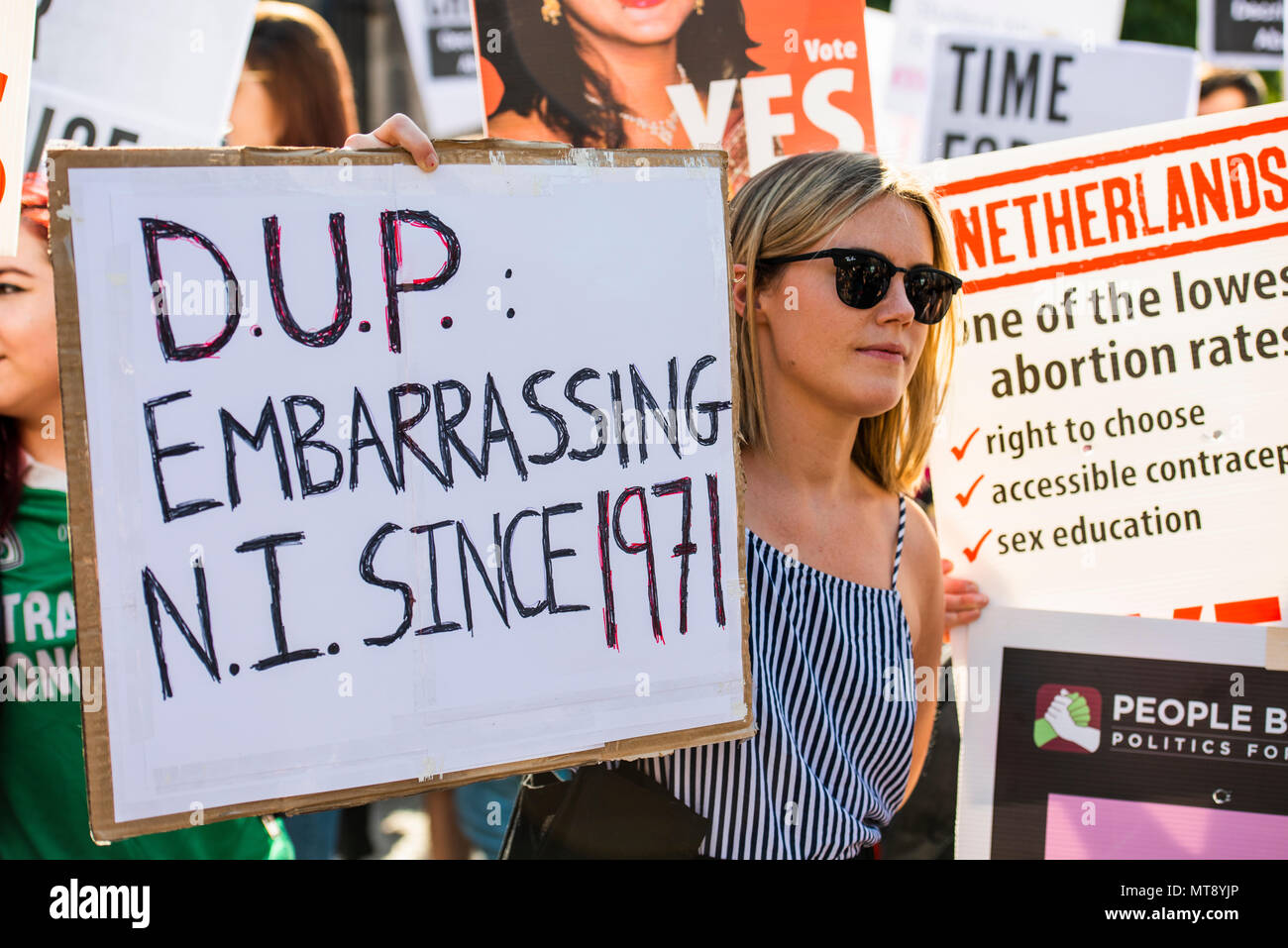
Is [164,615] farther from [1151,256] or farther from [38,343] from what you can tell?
[1151,256]

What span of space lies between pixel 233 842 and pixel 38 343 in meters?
0.93

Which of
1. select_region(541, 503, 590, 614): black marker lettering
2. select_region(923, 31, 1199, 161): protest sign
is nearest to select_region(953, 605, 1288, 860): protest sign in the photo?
select_region(541, 503, 590, 614): black marker lettering

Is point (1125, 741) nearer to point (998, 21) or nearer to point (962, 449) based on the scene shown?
point (962, 449)

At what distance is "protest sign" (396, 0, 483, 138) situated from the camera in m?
4.35

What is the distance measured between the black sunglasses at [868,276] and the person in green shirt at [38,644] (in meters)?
1.25

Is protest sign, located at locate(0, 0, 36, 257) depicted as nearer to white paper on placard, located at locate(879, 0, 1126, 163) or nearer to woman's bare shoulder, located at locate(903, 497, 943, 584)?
woman's bare shoulder, located at locate(903, 497, 943, 584)

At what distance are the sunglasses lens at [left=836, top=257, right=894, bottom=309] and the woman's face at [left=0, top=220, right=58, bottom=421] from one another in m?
1.31

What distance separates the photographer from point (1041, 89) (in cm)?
304

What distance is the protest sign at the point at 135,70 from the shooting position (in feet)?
7.09

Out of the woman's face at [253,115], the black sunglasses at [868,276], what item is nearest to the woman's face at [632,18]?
the black sunglasses at [868,276]

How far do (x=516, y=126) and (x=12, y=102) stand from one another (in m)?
0.83

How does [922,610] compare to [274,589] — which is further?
[922,610]

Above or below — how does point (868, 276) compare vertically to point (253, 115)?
below

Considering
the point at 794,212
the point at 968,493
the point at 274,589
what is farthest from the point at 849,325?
the point at 274,589
